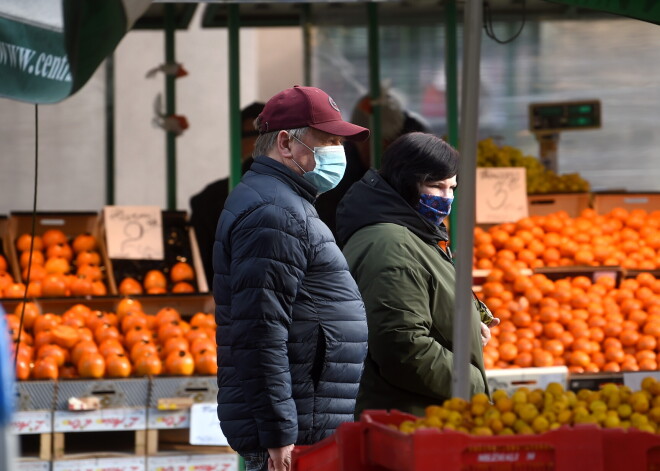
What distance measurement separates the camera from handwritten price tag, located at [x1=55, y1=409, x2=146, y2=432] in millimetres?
4910

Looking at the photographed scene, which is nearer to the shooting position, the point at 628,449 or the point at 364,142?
the point at 628,449

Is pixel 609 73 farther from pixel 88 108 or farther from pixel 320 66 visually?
pixel 88 108

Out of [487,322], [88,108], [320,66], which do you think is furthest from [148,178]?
[487,322]

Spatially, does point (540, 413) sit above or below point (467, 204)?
below

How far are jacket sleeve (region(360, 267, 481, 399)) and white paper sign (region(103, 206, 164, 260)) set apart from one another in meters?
3.03

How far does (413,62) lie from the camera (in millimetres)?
8539

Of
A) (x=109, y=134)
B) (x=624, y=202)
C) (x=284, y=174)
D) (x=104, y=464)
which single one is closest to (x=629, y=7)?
(x=284, y=174)

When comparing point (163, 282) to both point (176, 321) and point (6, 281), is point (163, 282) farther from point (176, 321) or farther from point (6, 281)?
point (6, 281)

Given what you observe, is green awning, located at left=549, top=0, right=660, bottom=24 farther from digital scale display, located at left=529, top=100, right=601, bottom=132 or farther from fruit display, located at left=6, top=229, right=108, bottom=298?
digital scale display, located at left=529, top=100, right=601, bottom=132

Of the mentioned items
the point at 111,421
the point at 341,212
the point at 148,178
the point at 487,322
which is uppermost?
the point at 148,178

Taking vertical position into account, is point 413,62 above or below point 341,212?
above

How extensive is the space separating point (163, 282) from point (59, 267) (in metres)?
0.55

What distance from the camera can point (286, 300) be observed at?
286 centimetres

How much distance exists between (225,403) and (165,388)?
85.7 inches
